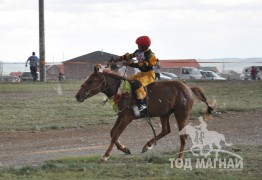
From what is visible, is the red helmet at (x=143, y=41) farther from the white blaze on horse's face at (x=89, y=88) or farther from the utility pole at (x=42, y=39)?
the utility pole at (x=42, y=39)

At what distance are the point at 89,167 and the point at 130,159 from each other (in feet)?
4.28

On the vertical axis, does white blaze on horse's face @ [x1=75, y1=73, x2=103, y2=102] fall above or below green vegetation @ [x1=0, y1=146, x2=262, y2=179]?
above

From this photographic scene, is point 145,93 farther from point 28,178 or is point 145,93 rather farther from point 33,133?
point 33,133

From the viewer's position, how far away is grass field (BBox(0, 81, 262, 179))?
11383 mm

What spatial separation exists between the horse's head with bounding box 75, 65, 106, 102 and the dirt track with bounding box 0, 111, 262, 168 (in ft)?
4.49

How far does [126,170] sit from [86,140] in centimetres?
538

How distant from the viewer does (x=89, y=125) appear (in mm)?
19875

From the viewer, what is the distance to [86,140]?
55.6 ft

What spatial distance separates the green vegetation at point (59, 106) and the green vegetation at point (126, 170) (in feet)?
14.0

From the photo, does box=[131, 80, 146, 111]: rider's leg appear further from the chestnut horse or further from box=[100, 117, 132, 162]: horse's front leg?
box=[100, 117, 132, 162]: horse's front leg

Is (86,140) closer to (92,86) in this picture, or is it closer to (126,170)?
(92,86)

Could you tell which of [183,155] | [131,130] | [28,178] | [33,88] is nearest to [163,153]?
[183,155]

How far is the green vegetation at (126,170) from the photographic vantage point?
11.2 m

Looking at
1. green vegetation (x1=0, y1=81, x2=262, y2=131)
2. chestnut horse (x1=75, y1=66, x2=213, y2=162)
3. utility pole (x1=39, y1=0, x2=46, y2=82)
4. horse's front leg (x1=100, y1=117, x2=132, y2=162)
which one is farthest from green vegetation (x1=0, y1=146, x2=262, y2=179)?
utility pole (x1=39, y1=0, x2=46, y2=82)
